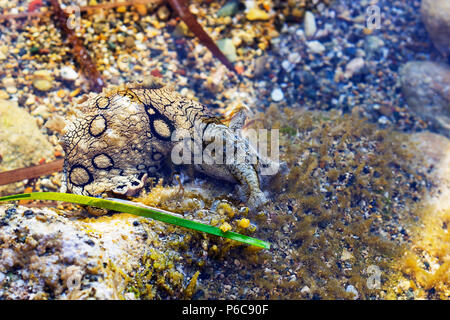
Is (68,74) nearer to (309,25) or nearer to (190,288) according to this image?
(190,288)

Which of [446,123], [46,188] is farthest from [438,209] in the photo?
[46,188]

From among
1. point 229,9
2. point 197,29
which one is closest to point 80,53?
point 197,29

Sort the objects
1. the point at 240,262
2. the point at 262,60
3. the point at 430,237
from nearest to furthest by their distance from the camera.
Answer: the point at 240,262 < the point at 430,237 < the point at 262,60

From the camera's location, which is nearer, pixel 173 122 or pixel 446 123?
pixel 173 122

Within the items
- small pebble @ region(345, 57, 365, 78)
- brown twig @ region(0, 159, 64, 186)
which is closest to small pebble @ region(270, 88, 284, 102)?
small pebble @ region(345, 57, 365, 78)

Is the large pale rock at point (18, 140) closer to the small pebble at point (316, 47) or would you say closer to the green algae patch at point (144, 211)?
the green algae patch at point (144, 211)
